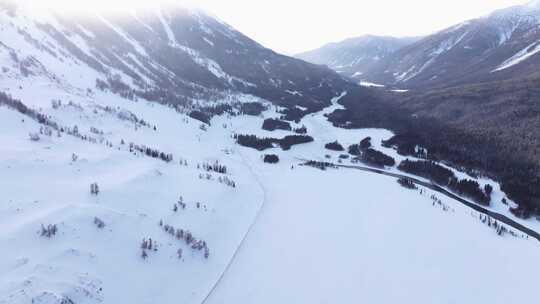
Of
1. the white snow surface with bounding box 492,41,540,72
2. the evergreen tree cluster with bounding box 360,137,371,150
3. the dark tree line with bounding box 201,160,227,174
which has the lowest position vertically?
the dark tree line with bounding box 201,160,227,174

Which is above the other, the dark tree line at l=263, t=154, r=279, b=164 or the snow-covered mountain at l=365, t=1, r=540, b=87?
the snow-covered mountain at l=365, t=1, r=540, b=87

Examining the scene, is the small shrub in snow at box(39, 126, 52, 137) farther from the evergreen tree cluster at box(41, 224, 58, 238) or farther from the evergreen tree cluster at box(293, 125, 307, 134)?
the evergreen tree cluster at box(293, 125, 307, 134)

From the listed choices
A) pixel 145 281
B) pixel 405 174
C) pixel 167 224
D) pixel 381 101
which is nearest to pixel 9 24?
pixel 167 224

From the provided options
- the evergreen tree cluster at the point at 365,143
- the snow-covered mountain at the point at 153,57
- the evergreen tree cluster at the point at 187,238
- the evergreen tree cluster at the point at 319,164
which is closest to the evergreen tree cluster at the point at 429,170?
the evergreen tree cluster at the point at 365,143

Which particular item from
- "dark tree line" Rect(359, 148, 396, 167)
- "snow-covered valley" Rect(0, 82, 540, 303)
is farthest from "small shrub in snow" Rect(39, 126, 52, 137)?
"dark tree line" Rect(359, 148, 396, 167)

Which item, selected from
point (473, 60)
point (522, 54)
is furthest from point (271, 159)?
point (473, 60)

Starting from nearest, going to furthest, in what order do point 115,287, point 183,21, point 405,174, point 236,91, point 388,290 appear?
point 115,287
point 388,290
point 405,174
point 236,91
point 183,21

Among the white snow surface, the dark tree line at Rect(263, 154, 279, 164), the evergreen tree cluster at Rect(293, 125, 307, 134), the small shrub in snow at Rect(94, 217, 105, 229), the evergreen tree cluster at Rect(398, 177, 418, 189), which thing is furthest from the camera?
the white snow surface

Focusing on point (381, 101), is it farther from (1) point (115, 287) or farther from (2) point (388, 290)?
(1) point (115, 287)
